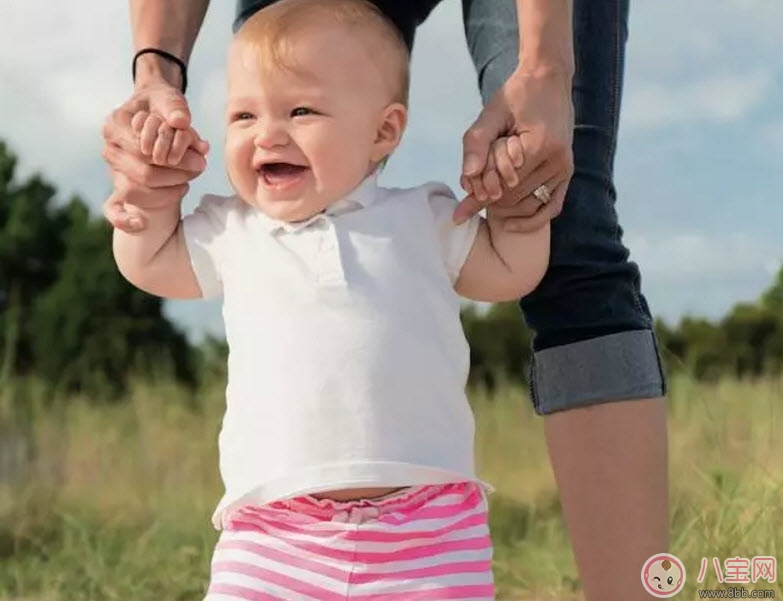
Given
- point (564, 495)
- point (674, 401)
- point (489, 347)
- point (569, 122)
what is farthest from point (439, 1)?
point (489, 347)

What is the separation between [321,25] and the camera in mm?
1718

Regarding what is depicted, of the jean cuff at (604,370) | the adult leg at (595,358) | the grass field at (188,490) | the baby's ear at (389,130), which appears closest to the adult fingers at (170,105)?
the baby's ear at (389,130)

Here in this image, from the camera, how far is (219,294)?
1783 millimetres

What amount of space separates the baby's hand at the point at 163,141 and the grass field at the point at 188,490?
167 centimetres

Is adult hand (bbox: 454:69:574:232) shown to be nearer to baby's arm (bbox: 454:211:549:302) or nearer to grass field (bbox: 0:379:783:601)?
baby's arm (bbox: 454:211:549:302)

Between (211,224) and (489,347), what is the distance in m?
5.11

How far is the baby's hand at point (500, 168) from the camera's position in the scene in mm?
1686

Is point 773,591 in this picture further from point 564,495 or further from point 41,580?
point 41,580

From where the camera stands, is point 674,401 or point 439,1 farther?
point 674,401

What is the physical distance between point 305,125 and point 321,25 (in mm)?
129

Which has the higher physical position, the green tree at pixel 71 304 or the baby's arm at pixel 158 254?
the green tree at pixel 71 304

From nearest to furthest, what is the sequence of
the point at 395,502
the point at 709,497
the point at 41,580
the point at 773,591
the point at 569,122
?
the point at 395,502
the point at 569,122
the point at 773,591
the point at 709,497
the point at 41,580

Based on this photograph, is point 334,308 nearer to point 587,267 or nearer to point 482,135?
point 482,135

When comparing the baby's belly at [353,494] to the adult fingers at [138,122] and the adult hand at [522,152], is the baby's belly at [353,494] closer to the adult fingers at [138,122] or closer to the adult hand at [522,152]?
the adult hand at [522,152]
